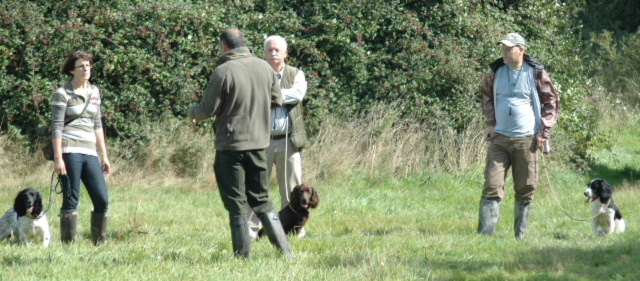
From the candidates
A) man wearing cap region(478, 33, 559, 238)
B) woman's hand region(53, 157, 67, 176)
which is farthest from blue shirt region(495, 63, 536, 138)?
woman's hand region(53, 157, 67, 176)

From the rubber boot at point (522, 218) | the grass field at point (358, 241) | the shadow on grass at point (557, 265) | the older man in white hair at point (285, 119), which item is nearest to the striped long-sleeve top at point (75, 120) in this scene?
the grass field at point (358, 241)

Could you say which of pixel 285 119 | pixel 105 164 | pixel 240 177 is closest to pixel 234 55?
pixel 240 177

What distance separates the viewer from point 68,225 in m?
7.42

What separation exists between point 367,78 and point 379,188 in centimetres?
219

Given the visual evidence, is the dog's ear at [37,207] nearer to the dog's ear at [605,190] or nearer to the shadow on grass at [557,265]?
the shadow on grass at [557,265]

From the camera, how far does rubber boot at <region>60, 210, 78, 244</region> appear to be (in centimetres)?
740

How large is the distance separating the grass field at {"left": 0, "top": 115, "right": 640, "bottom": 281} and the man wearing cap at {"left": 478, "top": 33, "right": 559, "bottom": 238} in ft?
1.79

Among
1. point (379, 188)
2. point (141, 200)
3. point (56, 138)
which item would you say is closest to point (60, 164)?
point (56, 138)

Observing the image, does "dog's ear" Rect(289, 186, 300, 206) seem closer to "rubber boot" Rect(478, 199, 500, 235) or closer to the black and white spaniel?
"rubber boot" Rect(478, 199, 500, 235)

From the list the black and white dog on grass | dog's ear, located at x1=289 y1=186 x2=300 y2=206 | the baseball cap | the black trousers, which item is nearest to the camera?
the black trousers

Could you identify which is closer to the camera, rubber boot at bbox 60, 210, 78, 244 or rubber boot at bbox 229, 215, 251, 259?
rubber boot at bbox 229, 215, 251, 259

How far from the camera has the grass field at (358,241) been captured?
593cm

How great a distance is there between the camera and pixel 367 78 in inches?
534

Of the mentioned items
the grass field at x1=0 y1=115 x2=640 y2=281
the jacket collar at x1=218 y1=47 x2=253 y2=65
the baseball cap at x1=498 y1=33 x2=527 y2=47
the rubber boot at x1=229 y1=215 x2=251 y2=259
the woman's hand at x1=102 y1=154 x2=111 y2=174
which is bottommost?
the grass field at x1=0 y1=115 x2=640 y2=281
